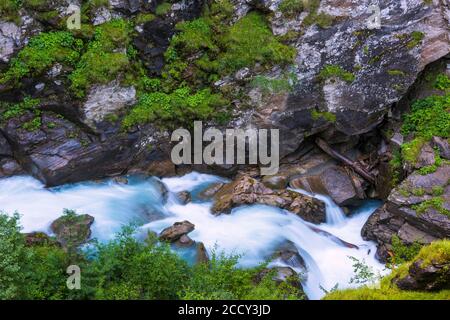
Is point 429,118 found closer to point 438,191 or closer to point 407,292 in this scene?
point 438,191

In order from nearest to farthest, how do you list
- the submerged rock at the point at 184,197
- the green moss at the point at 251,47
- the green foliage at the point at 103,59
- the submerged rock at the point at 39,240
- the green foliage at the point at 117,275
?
the green foliage at the point at 117,275, the submerged rock at the point at 39,240, the submerged rock at the point at 184,197, the green foliage at the point at 103,59, the green moss at the point at 251,47

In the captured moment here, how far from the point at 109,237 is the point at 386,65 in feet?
32.7

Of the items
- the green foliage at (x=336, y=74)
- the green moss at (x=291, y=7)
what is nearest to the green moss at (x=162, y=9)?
the green moss at (x=291, y=7)

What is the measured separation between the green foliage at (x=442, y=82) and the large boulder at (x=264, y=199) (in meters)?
5.47

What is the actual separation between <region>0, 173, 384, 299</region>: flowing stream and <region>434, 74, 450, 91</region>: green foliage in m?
4.32

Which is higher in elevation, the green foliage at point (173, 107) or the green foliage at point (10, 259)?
the green foliage at point (173, 107)

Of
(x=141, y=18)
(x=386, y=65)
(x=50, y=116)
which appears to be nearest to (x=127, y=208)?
(x=50, y=116)

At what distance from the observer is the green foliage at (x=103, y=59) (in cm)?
1389

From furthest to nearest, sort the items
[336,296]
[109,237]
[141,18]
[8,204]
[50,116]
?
[141,18], [50,116], [8,204], [109,237], [336,296]

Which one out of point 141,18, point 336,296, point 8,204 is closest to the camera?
point 336,296

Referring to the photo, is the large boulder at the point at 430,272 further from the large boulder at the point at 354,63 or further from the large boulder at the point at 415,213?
the large boulder at the point at 354,63

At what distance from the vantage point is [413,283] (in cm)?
675

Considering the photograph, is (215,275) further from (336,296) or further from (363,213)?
(363,213)

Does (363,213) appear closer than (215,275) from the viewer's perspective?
No
